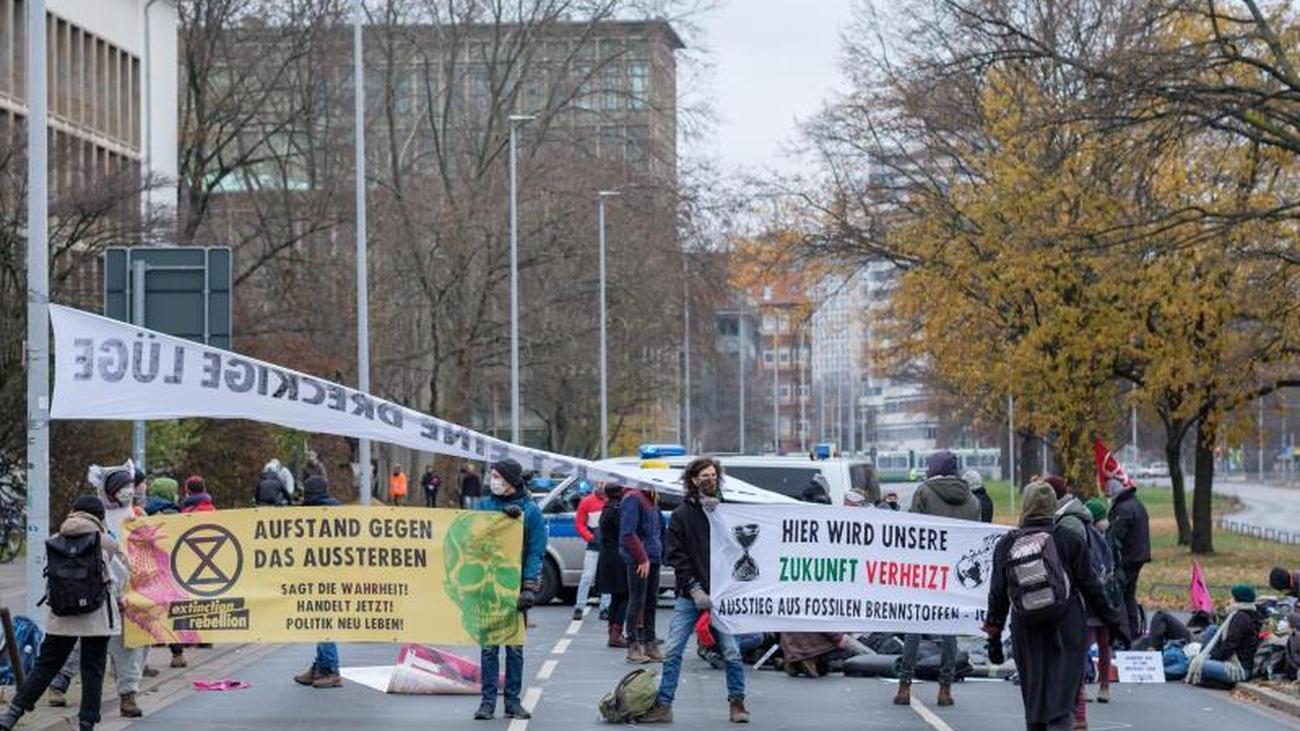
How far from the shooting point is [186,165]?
59.2m

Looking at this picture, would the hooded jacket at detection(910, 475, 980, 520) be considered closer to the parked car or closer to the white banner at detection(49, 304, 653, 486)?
the white banner at detection(49, 304, 653, 486)

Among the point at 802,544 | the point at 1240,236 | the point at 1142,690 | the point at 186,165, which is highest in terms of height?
the point at 186,165

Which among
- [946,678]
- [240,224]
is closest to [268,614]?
[946,678]

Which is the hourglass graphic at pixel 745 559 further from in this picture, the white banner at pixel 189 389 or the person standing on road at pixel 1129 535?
the person standing on road at pixel 1129 535

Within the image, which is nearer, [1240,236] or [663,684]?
[663,684]

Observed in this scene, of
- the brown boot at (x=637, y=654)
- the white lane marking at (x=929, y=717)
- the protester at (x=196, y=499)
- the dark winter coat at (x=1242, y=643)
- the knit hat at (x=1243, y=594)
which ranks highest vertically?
the protester at (x=196, y=499)

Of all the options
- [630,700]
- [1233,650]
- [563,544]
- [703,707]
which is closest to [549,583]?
[563,544]

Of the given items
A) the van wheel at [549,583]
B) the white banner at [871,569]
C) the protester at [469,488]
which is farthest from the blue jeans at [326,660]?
the protester at [469,488]

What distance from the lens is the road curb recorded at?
56.9ft

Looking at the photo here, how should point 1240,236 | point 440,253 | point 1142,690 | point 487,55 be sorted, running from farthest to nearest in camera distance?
point 487,55
point 440,253
point 1240,236
point 1142,690

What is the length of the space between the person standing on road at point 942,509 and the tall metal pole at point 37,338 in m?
6.33

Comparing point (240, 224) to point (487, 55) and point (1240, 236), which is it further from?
point (1240, 236)

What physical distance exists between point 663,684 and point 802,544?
189cm

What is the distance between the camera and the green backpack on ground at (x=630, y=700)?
52.5ft
